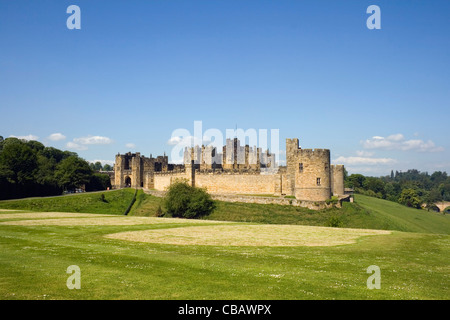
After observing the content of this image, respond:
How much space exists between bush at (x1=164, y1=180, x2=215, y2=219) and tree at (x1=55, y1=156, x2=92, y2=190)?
3237 cm

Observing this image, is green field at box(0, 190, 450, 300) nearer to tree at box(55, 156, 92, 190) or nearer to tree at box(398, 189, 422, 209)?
tree at box(55, 156, 92, 190)

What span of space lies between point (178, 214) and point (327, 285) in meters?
42.2

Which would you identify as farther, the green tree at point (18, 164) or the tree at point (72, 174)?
the tree at point (72, 174)

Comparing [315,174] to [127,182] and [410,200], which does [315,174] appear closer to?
[410,200]

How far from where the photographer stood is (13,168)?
7069 centimetres

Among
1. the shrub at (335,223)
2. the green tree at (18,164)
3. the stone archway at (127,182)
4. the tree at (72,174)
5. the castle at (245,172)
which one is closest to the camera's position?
the shrub at (335,223)

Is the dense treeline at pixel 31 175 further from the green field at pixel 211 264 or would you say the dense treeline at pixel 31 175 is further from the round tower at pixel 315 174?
the round tower at pixel 315 174

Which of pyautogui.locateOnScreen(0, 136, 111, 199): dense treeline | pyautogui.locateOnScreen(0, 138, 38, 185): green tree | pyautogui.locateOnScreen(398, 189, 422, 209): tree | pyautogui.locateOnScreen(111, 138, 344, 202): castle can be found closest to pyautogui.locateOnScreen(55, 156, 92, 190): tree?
pyautogui.locateOnScreen(0, 136, 111, 199): dense treeline

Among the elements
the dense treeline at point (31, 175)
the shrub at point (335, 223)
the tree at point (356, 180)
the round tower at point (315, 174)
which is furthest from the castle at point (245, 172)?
the tree at point (356, 180)

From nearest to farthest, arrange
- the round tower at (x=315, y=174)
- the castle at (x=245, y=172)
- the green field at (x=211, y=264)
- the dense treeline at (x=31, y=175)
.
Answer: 1. the green field at (x=211, y=264)
2. the round tower at (x=315, y=174)
3. the castle at (x=245, y=172)
4. the dense treeline at (x=31, y=175)

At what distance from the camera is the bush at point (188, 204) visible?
53.2 m

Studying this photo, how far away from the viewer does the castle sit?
52.1m

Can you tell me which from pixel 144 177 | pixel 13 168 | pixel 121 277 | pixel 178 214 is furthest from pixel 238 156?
pixel 121 277

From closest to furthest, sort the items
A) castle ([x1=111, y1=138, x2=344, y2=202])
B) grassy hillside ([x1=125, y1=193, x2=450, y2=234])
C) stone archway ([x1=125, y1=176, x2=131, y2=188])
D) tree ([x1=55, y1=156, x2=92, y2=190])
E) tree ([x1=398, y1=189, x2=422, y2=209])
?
grassy hillside ([x1=125, y1=193, x2=450, y2=234]) → castle ([x1=111, y1=138, x2=344, y2=202]) → tree ([x1=55, y1=156, x2=92, y2=190]) → tree ([x1=398, y1=189, x2=422, y2=209]) → stone archway ([x1=125, y1=176, x2=131, y2=188])
